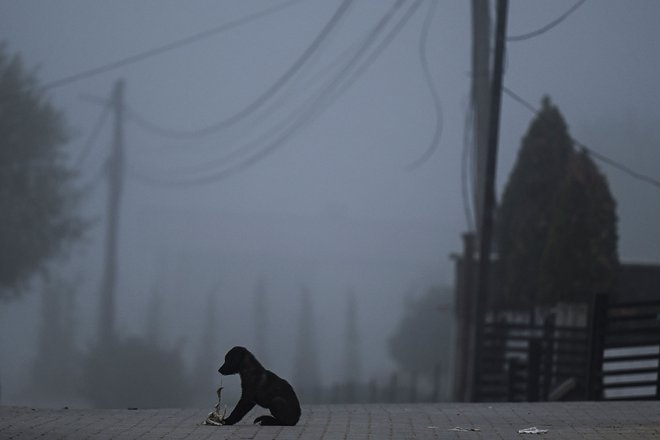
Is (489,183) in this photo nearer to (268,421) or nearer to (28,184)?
(268,421)

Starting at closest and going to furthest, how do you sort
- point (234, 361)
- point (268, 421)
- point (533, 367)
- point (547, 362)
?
point (234, 361)
point (268, 421)
point (533, 367)
point (547, 362)

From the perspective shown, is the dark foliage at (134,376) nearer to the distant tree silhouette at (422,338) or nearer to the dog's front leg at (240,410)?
the distant tree silhouette at (422,338)

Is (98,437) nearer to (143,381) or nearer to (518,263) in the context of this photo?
(518,263)

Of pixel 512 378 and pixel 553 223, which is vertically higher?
pixel 553 223

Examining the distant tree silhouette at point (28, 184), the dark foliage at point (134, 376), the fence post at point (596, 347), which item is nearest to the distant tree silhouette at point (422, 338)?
the dark foliage at point (134, 376)

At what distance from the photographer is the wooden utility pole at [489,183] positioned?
22.6 meters

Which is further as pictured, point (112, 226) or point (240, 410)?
point (112, 226)

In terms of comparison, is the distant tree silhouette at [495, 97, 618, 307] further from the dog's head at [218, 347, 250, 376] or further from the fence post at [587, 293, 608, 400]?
the dog's head at [218, 347, 250, 376]

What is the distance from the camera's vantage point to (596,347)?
1977cm

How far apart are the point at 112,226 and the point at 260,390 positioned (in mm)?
26258

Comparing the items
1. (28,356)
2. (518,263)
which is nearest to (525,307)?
(518,263)

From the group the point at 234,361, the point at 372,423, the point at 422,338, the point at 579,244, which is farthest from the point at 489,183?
the point at 422,338

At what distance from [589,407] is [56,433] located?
6639mm

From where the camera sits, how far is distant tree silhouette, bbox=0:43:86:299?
3600cm
